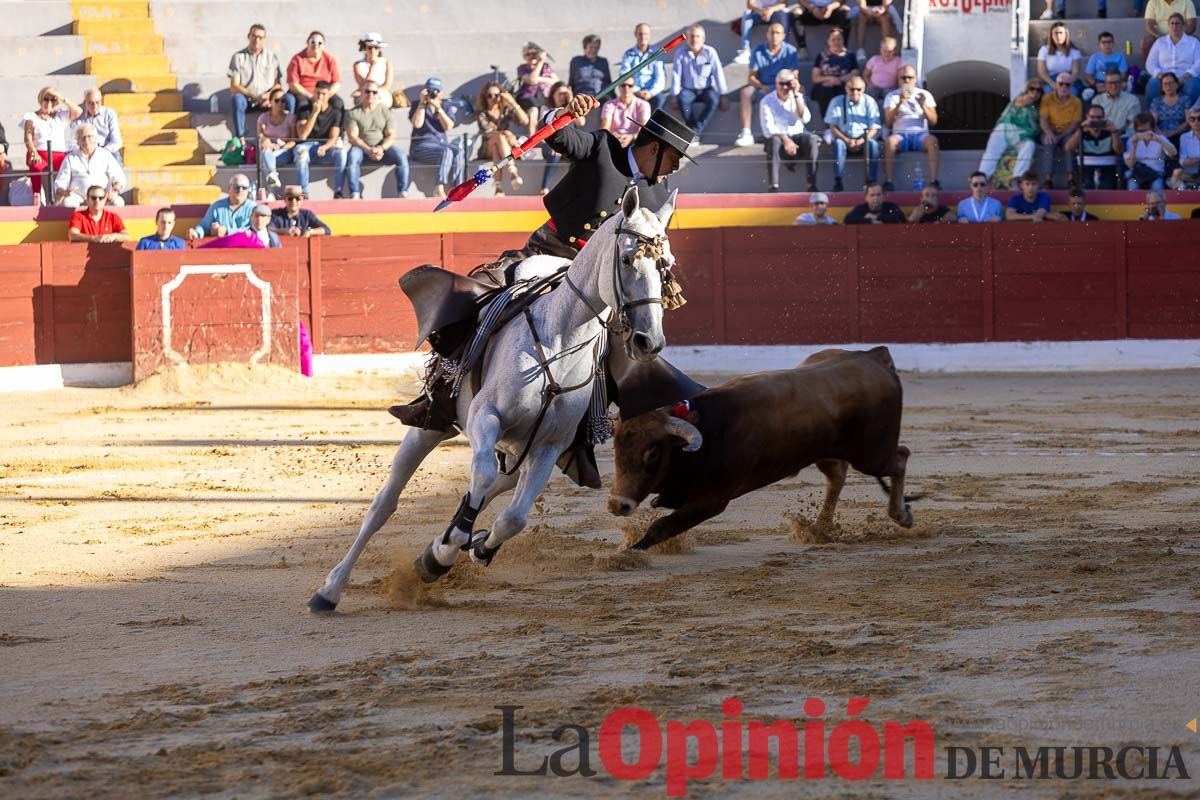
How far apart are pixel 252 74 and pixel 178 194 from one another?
159 centimetres

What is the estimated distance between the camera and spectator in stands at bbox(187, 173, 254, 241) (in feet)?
43.2

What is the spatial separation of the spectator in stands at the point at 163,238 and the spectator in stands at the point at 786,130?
5183mm

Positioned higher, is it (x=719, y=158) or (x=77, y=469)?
(x=719, y=158)

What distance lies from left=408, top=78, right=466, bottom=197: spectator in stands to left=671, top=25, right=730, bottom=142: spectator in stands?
2147 mm

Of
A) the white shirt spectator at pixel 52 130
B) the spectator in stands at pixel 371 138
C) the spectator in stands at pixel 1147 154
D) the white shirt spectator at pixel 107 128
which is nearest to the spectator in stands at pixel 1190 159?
the spectator in stands at pixel 1147 154

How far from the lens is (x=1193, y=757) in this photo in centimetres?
309

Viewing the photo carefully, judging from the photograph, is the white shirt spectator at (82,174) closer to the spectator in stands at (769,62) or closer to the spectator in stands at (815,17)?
the spectator in stands at (769,62)

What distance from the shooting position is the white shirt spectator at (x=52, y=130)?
14.1m

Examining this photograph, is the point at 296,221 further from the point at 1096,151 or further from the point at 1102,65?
the point at 1102,65

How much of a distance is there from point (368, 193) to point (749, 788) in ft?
39.2

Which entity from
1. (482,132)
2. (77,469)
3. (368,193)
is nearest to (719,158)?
(482,132)

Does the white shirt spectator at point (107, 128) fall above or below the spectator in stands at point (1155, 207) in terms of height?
above

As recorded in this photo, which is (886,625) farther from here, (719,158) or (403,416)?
(719,158)

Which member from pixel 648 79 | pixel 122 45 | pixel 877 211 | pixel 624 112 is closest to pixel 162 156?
pixel 122 45
